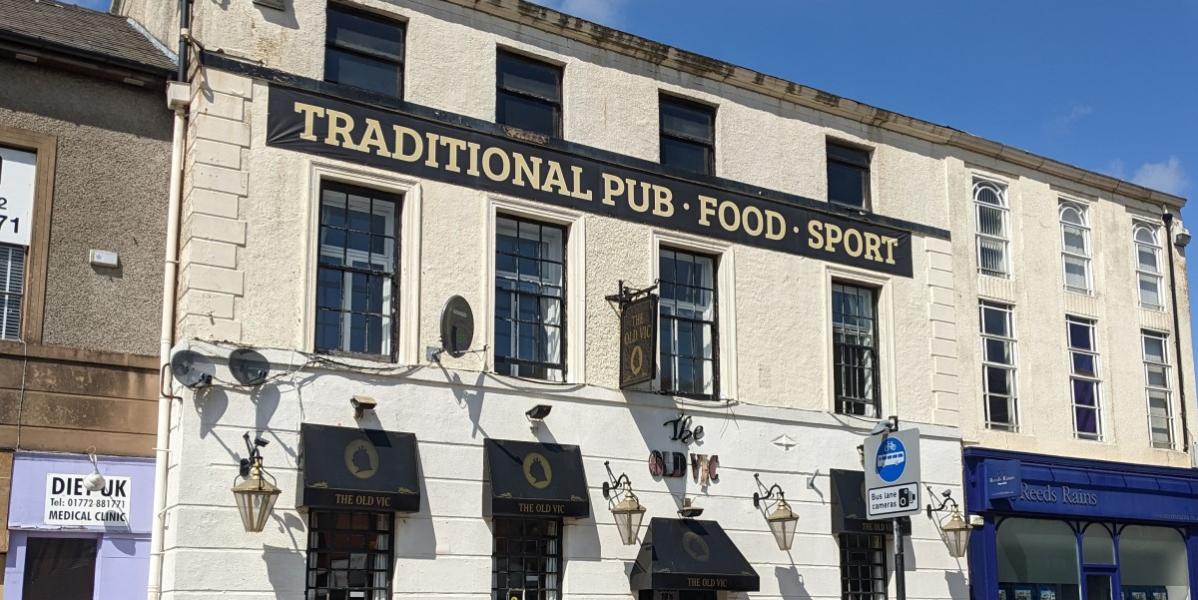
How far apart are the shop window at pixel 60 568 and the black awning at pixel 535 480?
4.24 m

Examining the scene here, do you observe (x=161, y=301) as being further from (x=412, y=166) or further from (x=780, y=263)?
(x=780, y=263)

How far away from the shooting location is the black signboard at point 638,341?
15.5 m

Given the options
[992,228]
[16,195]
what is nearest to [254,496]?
[16,195]

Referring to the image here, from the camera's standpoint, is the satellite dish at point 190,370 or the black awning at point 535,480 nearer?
the satellite dish at point 190,370

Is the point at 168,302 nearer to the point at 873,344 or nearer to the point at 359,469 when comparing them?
the point at 359,469

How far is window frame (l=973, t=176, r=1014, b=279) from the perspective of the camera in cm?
2046

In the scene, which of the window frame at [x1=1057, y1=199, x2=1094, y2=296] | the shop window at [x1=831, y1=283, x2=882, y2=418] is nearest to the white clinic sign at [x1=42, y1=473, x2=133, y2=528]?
the shop window at [x1=831, y1=283, x2=882, y2=418]

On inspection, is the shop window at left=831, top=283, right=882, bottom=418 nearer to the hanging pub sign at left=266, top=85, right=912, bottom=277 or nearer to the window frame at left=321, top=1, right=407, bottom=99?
the hanging pub sign at left=266, top=85, right=912, bottom=277

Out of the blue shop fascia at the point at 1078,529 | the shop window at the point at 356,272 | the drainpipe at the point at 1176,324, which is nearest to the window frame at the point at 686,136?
the shop window at the point at 356,272

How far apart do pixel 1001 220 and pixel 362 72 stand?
1089 centimetres

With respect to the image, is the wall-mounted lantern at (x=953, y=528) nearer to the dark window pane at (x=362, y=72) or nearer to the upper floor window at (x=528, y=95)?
the upper floor window at (x=528, y=95)

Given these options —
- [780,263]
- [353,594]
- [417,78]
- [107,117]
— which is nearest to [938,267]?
[780,263]

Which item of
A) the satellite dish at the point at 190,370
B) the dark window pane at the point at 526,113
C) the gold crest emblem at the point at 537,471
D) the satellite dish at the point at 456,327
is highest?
the dark window pane at the point at 526,113

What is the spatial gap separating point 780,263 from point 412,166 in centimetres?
557
